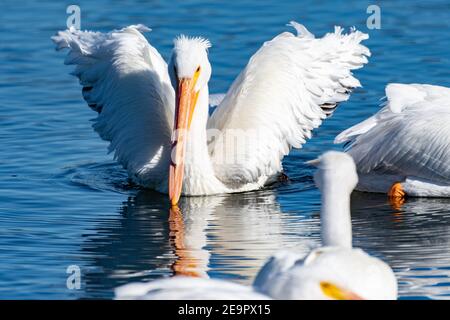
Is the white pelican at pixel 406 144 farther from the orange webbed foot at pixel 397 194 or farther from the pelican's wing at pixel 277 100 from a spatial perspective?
the pelican's wing at pixel 277 100

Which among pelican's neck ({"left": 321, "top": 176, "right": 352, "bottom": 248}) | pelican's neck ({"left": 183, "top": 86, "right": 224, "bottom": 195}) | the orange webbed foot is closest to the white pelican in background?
pelican's neck ({"left": 321, "top": 176, "right": 352, "bottom": 248})

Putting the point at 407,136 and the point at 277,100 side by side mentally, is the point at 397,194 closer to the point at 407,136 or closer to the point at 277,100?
the point at 407,136

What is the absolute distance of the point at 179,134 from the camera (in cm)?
777

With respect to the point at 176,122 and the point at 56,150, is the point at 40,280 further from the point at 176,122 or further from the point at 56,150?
the point at 56,150

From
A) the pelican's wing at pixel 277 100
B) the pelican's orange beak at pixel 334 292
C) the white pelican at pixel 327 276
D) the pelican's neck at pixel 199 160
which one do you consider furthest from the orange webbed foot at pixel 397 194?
the pelican's orange beak at pixel 334 292

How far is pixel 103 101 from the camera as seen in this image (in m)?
8.59

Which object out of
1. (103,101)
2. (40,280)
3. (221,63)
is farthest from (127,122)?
(221,63)

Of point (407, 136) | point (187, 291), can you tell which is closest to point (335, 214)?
point (187, 291)

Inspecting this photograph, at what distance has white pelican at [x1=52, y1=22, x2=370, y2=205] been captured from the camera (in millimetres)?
7898

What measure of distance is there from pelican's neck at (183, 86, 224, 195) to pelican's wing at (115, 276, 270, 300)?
9.92 feet

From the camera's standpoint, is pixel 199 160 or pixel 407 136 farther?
pixel 407 136

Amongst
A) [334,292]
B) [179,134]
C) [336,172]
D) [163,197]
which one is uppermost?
[336,172]

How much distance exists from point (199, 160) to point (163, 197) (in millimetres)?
386

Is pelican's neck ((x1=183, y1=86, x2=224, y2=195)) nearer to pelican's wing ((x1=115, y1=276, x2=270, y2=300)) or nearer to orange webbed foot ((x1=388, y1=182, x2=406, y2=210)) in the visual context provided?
orange webbed foot ((x1=388, y1=182, x2=406, y2=210))
